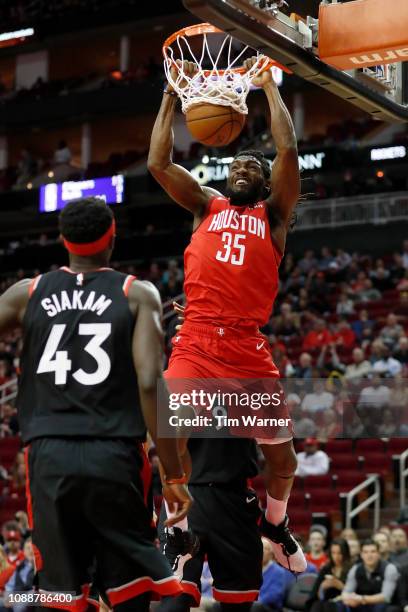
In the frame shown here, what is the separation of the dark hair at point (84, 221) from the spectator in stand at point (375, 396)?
31.3ft

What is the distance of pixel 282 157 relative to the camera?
628 centimetres

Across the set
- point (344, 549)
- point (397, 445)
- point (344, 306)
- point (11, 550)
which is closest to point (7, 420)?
point (11, 550)

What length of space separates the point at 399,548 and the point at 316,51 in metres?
6.09

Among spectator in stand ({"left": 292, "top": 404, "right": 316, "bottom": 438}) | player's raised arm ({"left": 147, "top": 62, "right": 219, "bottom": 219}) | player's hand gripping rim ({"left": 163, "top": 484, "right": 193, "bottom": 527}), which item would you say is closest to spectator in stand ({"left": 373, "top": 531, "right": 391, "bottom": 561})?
spectator in stand ({"left": 292, "top": 404, "right": 316, "bottom": 438})

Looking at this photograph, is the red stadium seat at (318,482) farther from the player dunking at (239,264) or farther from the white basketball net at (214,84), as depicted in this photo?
the white basketball net at (214,84)

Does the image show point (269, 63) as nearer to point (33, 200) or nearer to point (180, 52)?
point (180, 52)

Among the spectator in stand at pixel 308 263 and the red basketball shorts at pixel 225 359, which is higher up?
the spectator in stand at pixel 308 263

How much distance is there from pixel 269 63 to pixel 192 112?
0.57m

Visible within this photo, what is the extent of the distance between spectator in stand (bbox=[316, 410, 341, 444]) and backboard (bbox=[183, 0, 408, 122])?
778 cm

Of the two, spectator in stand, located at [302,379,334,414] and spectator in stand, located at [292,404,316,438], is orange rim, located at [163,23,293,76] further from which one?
spectator in stand, located at [292,404,316,438]

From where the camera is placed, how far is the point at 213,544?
6.18m

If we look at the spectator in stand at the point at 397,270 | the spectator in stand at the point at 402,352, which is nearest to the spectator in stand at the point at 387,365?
the spectator in stand at the point at 402,352

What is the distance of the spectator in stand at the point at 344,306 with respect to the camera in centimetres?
2000

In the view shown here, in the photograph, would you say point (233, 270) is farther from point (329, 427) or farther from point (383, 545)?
point (329, 427)
